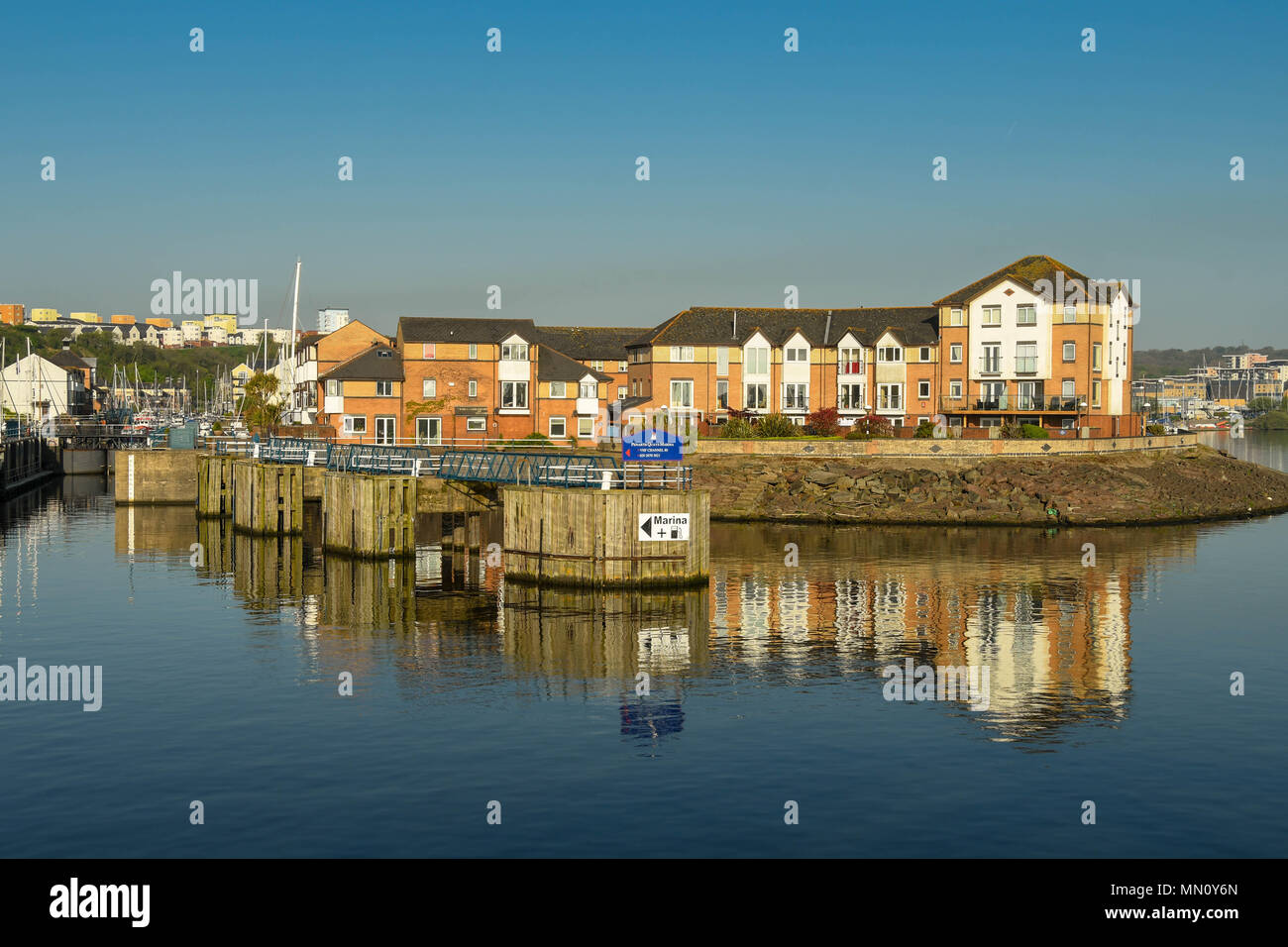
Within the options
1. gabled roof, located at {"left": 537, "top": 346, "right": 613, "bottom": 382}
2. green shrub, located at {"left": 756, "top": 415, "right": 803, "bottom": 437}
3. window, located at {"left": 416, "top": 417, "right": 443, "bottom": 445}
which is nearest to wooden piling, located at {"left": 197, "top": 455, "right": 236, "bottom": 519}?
window, located at {"left": 416, "top": 417, "right": 443, "bottom": 445}

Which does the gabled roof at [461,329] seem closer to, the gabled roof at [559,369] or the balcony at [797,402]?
the gabled roof at [559,369]

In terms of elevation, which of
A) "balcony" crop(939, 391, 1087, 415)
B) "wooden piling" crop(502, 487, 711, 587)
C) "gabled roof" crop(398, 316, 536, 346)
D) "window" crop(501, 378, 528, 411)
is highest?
"gabled roof" crop(398, 316, 536, 346)

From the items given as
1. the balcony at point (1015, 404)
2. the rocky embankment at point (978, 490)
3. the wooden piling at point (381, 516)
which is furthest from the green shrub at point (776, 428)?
the wooden piling at point (381, 516)

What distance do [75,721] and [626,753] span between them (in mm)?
13918

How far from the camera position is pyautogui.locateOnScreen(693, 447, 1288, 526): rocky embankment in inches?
3056

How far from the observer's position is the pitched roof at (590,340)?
412 feet

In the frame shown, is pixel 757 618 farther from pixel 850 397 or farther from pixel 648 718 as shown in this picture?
pixel 850 397

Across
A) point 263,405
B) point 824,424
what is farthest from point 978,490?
point 263,405

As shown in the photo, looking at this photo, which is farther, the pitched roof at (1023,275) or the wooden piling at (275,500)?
the pitched roof at (1023,275)

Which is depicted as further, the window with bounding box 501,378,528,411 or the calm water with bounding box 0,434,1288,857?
the window with bounding box 501,378,528,411

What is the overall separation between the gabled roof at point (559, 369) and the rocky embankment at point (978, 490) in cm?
2245

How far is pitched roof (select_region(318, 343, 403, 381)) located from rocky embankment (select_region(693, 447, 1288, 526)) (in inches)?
1201

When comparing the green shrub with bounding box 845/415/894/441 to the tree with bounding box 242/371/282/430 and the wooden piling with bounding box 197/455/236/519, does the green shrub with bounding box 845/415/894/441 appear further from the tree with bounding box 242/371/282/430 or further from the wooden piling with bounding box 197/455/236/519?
the tree with bounding box 242/371/282/430

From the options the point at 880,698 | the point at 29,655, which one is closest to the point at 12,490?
the point at 29,655
